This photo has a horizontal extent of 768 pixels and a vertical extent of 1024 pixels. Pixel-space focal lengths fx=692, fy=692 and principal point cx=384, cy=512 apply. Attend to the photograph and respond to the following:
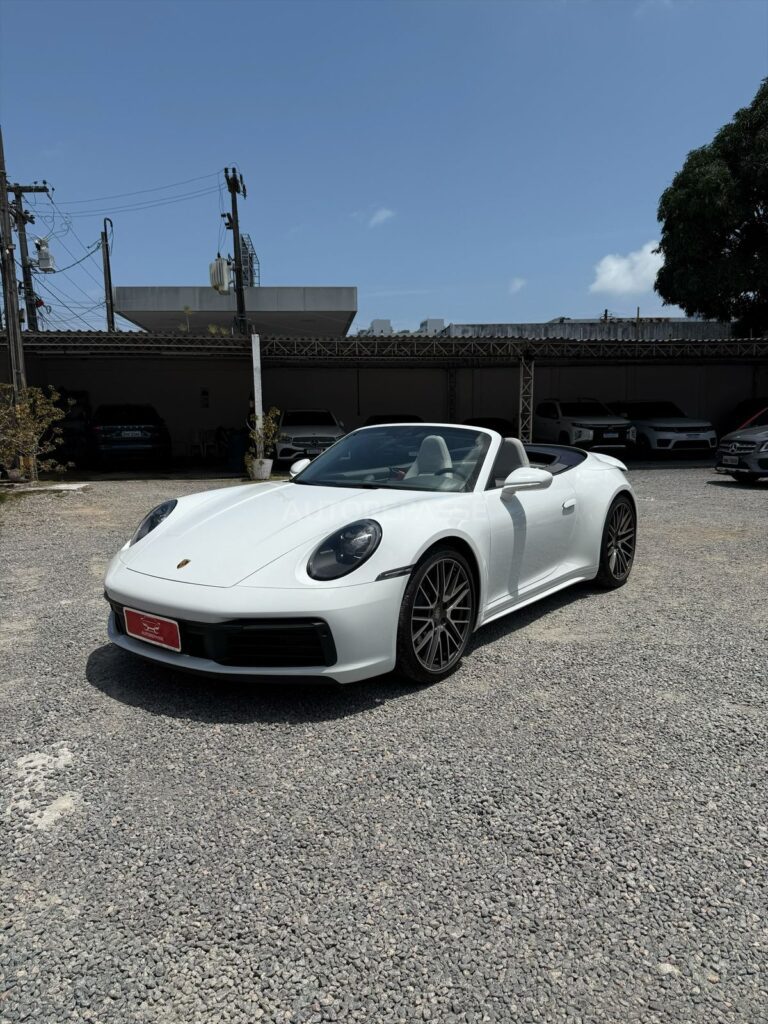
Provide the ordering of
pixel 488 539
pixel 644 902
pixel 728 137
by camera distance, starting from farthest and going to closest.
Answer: pixel 728 137, pixel 488 539, pixel 644 902

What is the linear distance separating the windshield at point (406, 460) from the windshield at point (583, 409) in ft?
46.1

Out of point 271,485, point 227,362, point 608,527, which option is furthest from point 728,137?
point 271,485

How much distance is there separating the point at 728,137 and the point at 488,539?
63.0 ft

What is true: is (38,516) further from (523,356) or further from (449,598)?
(523,356)

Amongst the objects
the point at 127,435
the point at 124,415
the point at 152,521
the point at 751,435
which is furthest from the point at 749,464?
the point at 124,415

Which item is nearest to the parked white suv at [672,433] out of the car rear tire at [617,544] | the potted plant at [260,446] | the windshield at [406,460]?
the potted plant at [260,446]

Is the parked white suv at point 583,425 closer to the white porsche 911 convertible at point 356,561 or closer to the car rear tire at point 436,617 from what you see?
the white porsche 911 convertible at point 356,561

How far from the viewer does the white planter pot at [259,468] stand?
13.7 metres

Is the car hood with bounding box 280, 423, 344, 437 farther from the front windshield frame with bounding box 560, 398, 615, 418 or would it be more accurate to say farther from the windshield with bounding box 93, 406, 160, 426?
the front windshield frame with bounding box 560, 398, 615, 418

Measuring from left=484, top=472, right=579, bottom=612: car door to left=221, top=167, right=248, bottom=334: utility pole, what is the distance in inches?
652

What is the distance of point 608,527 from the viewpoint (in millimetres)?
5039

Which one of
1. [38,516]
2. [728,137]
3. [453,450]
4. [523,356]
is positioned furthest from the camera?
[728,137]

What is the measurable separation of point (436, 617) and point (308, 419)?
1343cm

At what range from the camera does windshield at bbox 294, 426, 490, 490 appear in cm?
401
